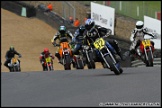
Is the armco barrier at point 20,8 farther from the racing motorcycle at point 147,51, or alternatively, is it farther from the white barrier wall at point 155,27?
the racing motorcycle at point 147,51

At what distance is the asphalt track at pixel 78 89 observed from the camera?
10547 mm

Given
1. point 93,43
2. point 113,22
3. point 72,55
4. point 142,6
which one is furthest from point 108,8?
point 93,43

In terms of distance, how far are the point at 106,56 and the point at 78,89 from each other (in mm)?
2540

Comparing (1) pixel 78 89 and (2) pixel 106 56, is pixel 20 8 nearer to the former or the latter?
(2) pixel 106 56

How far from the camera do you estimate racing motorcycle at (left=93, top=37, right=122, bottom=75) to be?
14555 mm

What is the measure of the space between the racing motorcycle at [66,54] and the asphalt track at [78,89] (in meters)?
3.22

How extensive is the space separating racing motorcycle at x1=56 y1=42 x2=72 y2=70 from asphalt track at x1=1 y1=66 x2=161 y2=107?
10.6ft

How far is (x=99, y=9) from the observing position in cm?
3419

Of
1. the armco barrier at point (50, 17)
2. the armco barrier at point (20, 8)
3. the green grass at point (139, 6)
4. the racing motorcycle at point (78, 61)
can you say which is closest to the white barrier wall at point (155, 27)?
the green grass at point (139, 6)

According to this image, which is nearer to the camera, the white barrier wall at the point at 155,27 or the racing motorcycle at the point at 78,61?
the racing motorcycle at the point at 78,61

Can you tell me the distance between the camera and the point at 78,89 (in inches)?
484

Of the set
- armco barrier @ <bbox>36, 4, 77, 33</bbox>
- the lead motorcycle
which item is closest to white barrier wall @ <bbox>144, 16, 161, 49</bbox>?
armco barrier @ <bbox>36, 4, 77, 33</bbox>

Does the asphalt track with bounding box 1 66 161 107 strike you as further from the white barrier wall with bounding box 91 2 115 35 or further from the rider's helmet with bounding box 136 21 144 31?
the white barrier wall with bounding box 91 2 115 35

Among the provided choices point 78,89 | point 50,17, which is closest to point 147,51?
point 78,89
